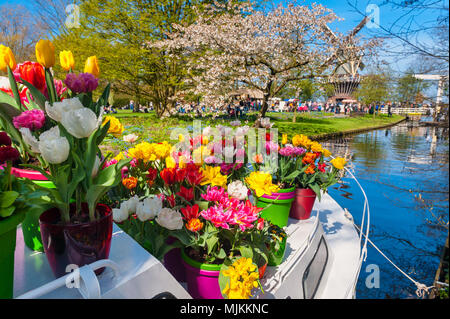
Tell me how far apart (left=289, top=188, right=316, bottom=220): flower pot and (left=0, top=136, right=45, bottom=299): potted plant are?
5.61ft

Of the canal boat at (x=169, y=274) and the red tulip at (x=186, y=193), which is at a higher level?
the red tulip at (x=186, y=193)

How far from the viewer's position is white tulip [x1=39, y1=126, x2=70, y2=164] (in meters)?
0.65

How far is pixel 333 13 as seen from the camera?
954 cm

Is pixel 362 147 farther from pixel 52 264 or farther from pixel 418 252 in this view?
pixel 52 264

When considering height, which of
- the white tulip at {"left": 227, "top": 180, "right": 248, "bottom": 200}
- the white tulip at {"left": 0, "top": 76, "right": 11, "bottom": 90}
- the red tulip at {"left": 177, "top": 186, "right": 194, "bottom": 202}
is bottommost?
the red tulip at {"left": 177, "top": 186, "right": 194, "bottom": 202}

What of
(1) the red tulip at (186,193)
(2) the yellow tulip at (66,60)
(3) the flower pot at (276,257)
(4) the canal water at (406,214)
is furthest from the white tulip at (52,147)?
(4) the canal water at (406,214)

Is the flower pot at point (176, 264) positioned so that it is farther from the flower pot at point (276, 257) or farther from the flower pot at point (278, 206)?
the flower pot at point (278, 206)

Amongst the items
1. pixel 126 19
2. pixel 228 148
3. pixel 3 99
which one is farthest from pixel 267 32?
pixel 3 99

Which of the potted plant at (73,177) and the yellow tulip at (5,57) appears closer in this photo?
the potted plant at (73,177)

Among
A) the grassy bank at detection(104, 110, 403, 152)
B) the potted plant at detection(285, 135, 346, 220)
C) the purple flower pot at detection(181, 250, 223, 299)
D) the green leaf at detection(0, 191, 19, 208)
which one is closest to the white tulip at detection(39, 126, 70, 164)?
the green leaf at detection(0, 191, 19, 208)

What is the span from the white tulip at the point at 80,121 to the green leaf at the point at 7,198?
7.9 inches

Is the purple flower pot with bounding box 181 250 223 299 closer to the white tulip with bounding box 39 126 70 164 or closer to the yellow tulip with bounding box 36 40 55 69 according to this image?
the white tulip with bounding box 39 126 70 164

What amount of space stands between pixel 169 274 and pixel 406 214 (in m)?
5.53

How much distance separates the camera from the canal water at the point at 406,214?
2161 mm
